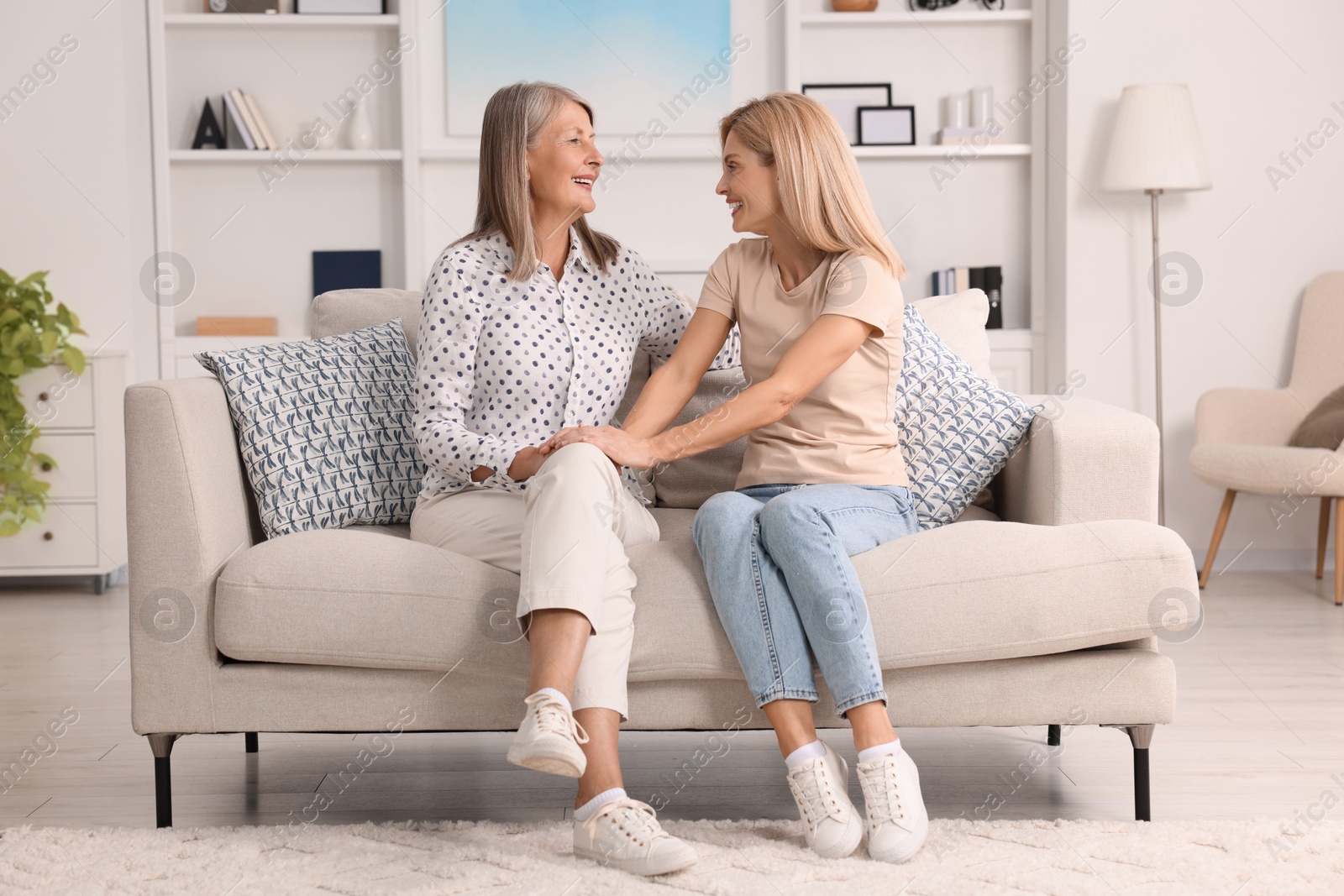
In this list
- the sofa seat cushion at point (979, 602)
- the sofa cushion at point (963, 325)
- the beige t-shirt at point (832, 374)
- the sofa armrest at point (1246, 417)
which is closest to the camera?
the sofa seat cushion at point (979, 602)

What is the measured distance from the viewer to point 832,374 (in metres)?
1.84

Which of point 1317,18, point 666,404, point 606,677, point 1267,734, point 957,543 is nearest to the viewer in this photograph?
point 606,677

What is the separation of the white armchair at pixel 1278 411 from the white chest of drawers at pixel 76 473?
333 cm

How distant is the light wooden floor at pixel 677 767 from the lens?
72.5 inches

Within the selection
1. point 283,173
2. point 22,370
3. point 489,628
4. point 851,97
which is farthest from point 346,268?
point 489,628

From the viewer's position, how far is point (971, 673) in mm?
1667

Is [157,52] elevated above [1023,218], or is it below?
above

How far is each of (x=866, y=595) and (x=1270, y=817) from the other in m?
0.70

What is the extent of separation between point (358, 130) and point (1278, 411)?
3187 mm

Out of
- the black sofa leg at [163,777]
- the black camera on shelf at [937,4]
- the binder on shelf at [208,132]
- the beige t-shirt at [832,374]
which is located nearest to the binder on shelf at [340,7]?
the binder on shelf at [208,132]

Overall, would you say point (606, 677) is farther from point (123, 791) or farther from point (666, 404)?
point (123, 791)

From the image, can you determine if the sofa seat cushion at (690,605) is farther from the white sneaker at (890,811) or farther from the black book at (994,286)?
the black book at (994,286)

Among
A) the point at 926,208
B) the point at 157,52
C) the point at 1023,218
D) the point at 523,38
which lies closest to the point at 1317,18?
the point at 1023,218

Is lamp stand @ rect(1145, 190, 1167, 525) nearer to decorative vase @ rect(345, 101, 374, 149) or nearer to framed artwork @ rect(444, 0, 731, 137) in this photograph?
framed artwork @ rect(444, 0, 731, 137)
